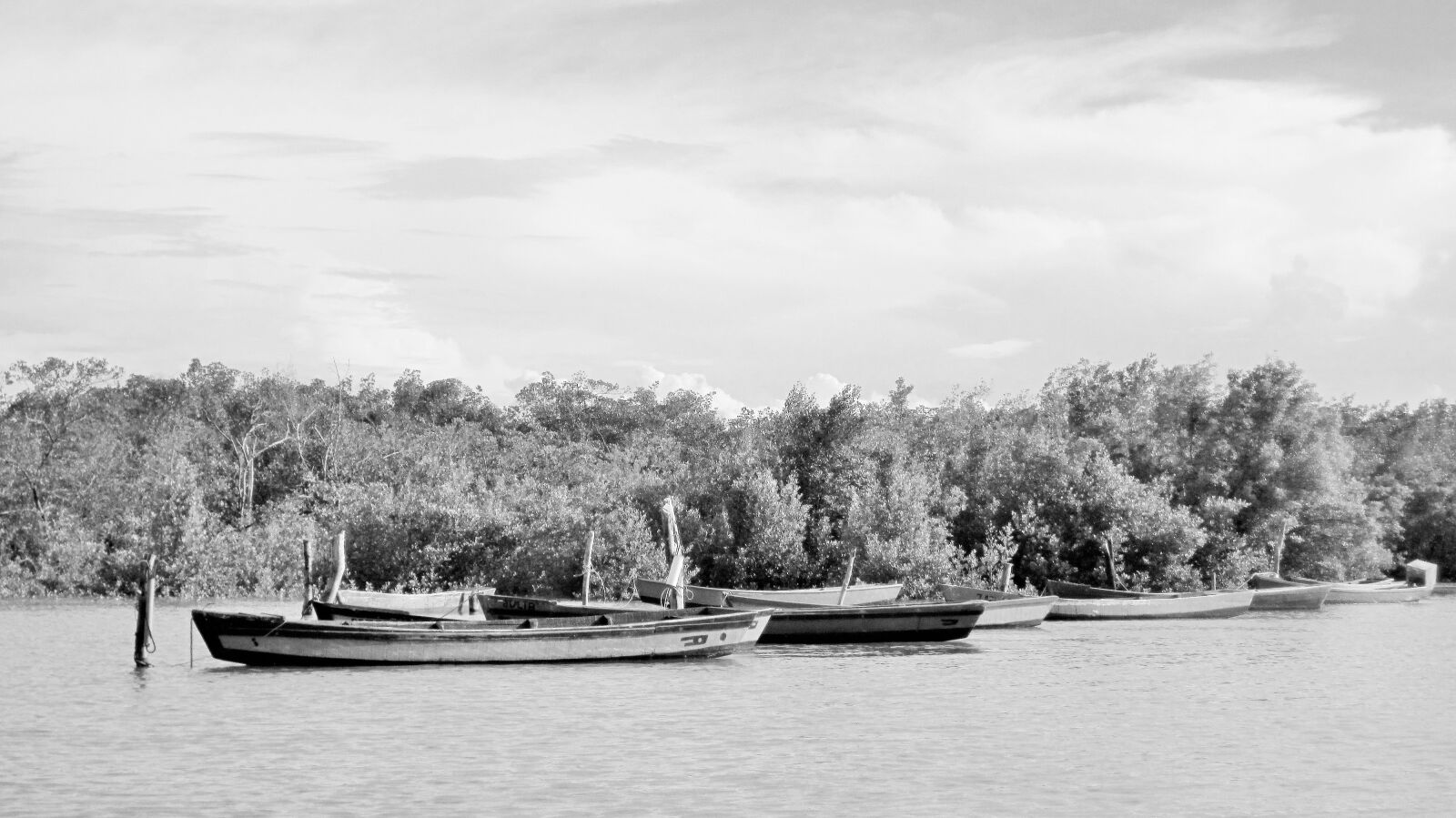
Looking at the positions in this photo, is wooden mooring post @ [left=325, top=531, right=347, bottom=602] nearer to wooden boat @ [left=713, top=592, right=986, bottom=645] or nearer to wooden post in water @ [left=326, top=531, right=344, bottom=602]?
wooden post in water @ [left=326, top=531, right=344, bottom=602]

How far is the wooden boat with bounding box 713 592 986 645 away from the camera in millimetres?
36938

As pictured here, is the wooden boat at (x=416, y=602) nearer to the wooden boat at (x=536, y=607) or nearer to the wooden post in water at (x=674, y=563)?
the wooden boat at (x=536, y=607)

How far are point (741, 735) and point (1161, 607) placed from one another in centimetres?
3180

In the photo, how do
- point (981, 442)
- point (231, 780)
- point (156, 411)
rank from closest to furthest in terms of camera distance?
1. point (231, 780)
2. point (981, 442)
3. point (156, 411)

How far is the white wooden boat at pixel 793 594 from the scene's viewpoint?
41.8 m

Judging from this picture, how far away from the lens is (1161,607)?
→ 49.8m

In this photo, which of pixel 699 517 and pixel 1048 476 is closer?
pixel 699 517

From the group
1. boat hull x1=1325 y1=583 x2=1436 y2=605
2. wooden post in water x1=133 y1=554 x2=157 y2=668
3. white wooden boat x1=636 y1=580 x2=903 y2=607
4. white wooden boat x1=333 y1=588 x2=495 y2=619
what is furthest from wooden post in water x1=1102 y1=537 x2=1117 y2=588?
wooden post in water x1=133 y1=554 x2=157 y2=668

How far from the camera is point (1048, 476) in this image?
60.5 metres

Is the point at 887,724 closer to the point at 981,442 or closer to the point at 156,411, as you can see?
the point at 981,442

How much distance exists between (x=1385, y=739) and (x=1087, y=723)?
14.9 ft

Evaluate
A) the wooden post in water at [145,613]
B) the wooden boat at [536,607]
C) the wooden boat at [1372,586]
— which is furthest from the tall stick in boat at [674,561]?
the wooden boat at [1372,586]

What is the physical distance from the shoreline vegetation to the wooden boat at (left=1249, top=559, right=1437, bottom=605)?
1.97 m

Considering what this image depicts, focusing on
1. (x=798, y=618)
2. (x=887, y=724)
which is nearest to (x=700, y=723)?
(x=887, y=724)
